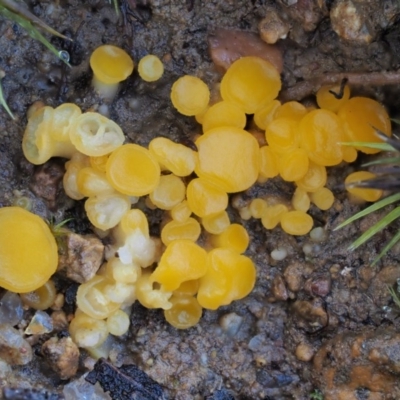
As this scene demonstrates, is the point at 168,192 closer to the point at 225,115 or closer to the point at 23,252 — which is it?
the point at 225,115

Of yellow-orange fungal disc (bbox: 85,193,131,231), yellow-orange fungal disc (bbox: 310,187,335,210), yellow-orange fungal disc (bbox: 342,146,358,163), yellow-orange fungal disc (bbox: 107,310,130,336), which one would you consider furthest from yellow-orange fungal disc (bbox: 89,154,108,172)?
yellow-orange fungal disc (bbox: 342,146,358,163)

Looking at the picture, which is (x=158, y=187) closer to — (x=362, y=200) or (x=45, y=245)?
(x=45, y=245)

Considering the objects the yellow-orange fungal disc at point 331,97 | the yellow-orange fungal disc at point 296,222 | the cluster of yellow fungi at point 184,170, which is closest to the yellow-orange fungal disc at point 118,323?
the cluster of yellow fungi at point 184,170

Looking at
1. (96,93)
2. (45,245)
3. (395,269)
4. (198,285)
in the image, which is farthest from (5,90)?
(395,269)

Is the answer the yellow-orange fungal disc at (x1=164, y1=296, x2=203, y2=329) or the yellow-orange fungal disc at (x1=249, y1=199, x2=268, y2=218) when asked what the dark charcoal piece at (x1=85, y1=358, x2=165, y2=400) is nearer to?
the yellow-orange fungal disc at (x1=164, y1=296, x2=203, y2=329)

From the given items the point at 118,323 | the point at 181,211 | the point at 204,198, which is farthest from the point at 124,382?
the point at 204,198

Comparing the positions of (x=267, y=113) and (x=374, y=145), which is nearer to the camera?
(x=374, y=145)
